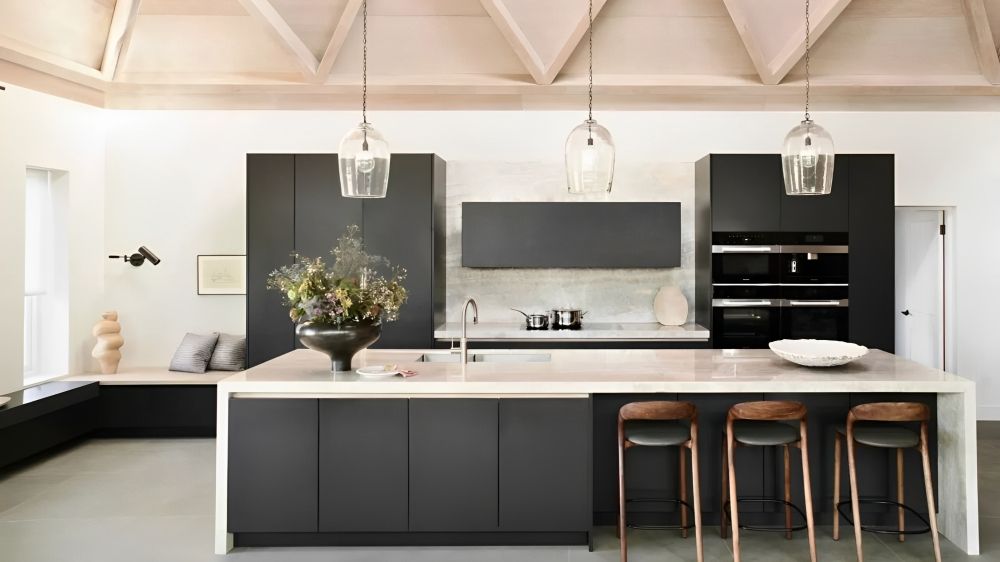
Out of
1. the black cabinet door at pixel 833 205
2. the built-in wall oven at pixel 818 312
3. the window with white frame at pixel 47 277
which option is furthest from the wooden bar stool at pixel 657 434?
the window with white frame at pixel 47 277

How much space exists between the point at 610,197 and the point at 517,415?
11.8 feet

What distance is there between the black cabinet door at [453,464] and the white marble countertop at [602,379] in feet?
0.33

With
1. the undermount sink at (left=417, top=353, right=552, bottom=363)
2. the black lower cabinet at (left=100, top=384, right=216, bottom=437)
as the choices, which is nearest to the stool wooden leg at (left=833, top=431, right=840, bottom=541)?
the undermount sink at (left=417, top=353, right=552, bottom=363)

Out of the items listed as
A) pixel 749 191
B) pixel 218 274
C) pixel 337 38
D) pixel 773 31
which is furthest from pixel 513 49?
pixel 218 274

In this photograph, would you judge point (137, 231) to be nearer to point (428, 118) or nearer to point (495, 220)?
point (428, 118)

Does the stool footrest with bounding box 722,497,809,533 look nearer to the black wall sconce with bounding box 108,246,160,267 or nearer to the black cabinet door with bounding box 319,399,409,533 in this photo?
the black cabinet door with bounding box 319,399,409,533

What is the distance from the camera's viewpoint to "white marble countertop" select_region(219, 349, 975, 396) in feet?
12.4

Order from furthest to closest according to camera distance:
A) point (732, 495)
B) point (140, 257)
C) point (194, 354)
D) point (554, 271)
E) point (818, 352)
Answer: point (554, 271) → point (140, 257) → point (194, 354) → point (818, 352) → point (732, 495)

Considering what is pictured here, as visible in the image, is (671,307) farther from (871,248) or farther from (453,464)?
(453,464)

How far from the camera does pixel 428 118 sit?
23.4 ft

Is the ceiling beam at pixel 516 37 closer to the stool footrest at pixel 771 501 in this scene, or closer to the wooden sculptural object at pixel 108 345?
the stool footrest at pixel 771 501

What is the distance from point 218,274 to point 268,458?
3761 millimetres

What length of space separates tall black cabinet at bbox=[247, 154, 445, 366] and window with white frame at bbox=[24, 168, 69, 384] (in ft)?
5.86

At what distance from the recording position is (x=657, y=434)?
376 centimetres
